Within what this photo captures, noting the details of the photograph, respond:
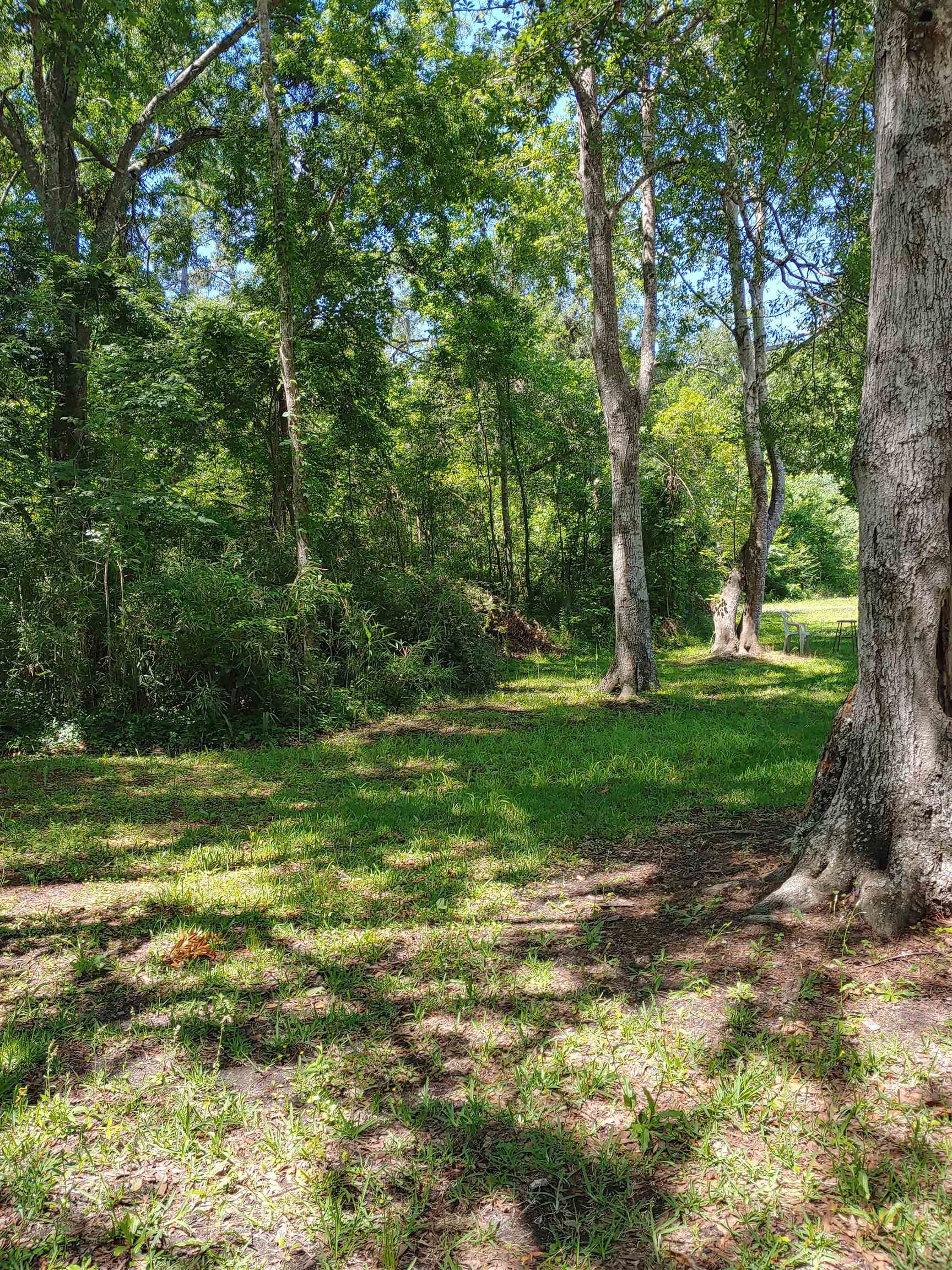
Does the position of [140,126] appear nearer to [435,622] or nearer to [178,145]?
[178,145]

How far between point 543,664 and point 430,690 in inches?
155

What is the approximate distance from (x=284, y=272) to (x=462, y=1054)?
9270 mm

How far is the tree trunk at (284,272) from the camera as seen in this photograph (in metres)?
8.87

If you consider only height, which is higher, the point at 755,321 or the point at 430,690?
the point at 755,321

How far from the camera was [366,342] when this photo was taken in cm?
1225

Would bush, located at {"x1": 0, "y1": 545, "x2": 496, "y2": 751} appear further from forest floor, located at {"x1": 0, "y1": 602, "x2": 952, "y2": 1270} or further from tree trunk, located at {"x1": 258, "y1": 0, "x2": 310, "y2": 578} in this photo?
forest floor, located at {"x1": 0, "y1": 602, "x2": 952, "y2": 1270}

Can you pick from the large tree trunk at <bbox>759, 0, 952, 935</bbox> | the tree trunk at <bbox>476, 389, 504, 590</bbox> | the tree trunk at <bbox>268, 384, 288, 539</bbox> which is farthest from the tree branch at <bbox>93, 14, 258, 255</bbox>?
the large tree trunk at <bbox>759, 0, 952, 935</bbox>

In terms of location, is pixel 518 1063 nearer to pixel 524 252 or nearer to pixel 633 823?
pixel 633 823

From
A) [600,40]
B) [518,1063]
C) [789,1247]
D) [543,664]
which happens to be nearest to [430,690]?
[543,664]

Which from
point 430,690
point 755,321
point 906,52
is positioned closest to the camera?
point 906,52

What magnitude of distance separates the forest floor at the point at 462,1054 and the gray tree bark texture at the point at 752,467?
32.5 feet

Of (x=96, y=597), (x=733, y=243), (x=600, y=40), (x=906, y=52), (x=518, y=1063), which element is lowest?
(x=518, y=1063)

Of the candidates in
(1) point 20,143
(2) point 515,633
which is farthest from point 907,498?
(1) point 20,143

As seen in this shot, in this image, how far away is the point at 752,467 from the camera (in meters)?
13.8
